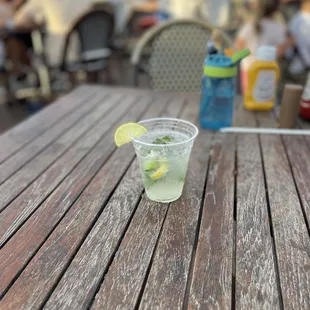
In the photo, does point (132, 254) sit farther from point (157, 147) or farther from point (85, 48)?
point (85, 48)

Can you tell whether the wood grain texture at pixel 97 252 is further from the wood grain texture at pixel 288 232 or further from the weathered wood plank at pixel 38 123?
the weathered wood plank at pixel 38 123

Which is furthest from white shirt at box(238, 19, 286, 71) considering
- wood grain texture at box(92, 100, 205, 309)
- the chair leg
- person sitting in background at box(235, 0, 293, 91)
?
wood grain texture at box(92, 100, 205, 309)

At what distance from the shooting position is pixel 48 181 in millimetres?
864

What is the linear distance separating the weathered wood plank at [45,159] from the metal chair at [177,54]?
2.25 ft

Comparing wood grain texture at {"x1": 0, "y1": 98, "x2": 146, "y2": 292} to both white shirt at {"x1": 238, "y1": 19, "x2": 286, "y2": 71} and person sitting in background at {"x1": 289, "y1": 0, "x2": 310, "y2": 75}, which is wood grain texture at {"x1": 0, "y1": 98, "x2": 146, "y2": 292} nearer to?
white shirt at {"x1": 238, "y1": 19, "x2": 286, "y2": 71}

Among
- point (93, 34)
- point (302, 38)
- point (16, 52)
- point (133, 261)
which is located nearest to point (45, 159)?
point (133, 261)

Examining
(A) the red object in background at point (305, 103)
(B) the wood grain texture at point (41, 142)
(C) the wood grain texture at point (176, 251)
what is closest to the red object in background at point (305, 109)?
(A) the red object in background at point (305, 103)

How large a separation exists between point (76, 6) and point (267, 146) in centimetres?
285

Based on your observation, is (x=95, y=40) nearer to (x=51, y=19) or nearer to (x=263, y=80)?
(x=51, y=19)

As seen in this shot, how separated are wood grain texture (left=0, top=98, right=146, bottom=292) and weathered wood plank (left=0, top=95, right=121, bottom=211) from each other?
0.11 ft

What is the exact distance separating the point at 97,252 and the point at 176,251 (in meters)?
0.13

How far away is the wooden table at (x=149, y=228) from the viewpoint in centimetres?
54

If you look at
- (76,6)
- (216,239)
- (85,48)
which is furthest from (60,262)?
(76,6)

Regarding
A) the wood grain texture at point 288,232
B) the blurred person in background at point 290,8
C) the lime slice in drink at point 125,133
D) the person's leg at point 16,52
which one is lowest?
the person's leg at point 16,52
